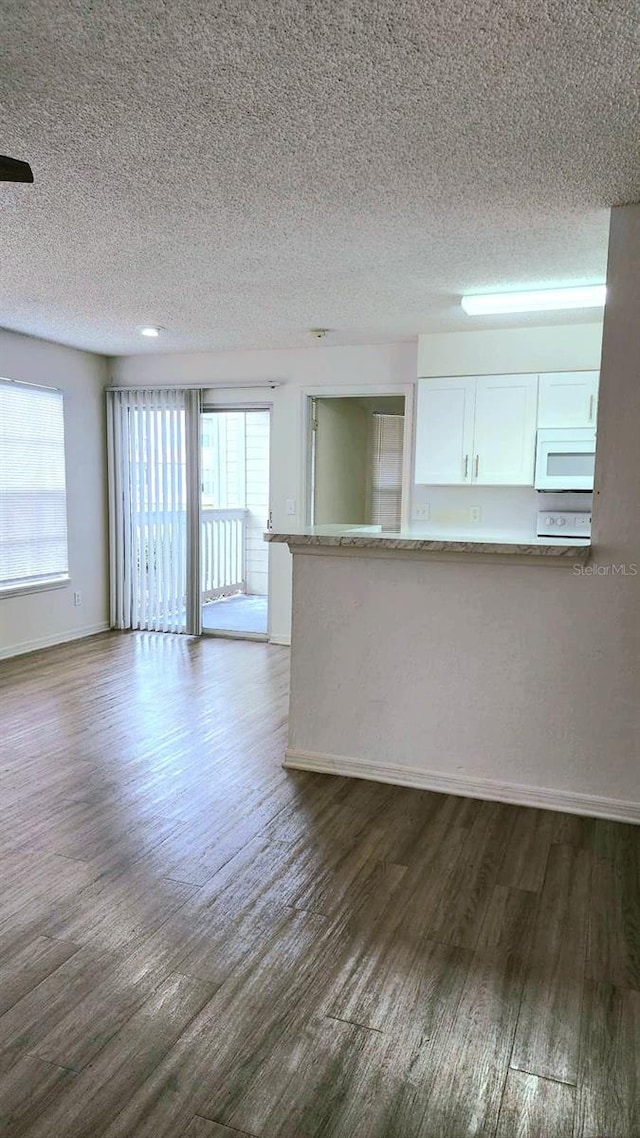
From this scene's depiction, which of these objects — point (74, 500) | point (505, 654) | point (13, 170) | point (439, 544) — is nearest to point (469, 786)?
point (505, 654)

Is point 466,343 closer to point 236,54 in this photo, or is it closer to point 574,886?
point 236,54

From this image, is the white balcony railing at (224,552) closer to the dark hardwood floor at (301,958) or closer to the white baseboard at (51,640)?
the white baseboard at (51,640)

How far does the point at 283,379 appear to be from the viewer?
564 centimetres

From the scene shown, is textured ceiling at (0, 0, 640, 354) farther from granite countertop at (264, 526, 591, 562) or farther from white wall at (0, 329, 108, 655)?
white wall at (0, 329, 108, 655)

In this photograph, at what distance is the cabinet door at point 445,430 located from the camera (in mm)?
4750

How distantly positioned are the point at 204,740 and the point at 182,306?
2.64 metres

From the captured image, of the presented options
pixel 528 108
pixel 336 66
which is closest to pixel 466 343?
pixel 528 108

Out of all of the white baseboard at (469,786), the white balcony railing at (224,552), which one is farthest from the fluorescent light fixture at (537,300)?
the white balcony railing at (224,552)

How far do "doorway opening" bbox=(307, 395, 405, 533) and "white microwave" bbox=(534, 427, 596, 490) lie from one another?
141 cm

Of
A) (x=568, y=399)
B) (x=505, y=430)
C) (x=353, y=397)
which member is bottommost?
(x=505, y=430)

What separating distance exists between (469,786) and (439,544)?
1.07 meters

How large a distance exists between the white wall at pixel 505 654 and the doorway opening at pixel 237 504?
13.8 ft

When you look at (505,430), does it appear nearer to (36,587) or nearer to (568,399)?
(568,399)

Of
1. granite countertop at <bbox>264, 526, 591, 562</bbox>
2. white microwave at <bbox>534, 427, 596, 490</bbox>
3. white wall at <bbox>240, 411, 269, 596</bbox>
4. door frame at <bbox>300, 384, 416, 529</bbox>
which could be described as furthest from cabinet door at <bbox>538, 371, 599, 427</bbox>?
white wall at <bbox>240, 411, 269, 596</bbox>
